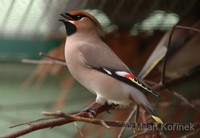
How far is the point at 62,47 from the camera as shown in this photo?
116cm

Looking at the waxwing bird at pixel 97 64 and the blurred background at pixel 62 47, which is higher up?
the waxwing bird at pixel 97 64

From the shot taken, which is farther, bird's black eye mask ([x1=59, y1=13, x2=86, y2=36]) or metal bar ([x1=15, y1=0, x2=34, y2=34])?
metal bar ([x1=15, y1=0, x2=34, y2=34])

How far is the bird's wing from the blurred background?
187 mm

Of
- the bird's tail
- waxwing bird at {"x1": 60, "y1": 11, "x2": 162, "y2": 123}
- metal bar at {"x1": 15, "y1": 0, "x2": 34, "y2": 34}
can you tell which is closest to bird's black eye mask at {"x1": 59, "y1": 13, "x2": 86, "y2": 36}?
waxwing bird at {"x1": 60, "y1": 11, "x2": 162, "y2": 123}

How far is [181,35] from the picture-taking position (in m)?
1.05

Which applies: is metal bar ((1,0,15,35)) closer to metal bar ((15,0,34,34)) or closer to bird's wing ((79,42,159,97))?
metal bar ((15,0,34,34))

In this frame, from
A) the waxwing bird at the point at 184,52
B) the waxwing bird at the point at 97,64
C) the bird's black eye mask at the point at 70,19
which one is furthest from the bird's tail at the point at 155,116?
the waxwing bird at the point at 184,52

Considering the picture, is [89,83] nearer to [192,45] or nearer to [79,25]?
[79,25]

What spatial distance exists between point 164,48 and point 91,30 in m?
0.25

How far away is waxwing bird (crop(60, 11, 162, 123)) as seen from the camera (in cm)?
70

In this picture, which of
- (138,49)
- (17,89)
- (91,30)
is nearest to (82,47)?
(91,30)

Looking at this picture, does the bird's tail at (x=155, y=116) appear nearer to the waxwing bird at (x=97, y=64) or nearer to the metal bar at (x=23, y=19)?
the waxwing bird at (x=97, y=64)

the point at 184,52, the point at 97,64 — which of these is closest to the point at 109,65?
the point at 97,64

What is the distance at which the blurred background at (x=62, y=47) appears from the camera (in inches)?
41.2
